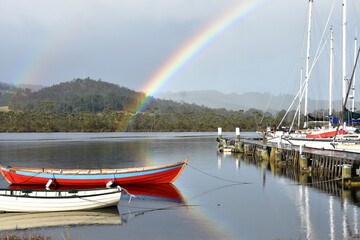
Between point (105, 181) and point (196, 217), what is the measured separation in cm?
1052

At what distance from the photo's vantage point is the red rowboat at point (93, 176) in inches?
1214

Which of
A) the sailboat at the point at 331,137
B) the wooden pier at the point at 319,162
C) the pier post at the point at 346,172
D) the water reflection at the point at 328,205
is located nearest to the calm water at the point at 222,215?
the water reflection at the point at 328,205

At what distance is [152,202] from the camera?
88.6 ft

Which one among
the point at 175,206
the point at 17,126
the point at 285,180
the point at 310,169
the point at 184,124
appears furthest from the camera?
the point at 184,124

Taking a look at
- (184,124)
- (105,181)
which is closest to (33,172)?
(105,181)

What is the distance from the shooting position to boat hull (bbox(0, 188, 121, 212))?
73.6 feet

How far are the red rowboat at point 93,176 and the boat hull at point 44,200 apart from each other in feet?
21.9

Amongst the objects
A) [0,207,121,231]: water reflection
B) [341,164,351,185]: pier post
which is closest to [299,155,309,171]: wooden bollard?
[341,164,351,185]: pier post

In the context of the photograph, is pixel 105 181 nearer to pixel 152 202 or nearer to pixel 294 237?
pixel 152 202

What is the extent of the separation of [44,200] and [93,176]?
8.29 metres

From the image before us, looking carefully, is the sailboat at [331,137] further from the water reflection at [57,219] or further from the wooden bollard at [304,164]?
the water reflection at [57,219]

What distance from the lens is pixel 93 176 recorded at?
100 feet

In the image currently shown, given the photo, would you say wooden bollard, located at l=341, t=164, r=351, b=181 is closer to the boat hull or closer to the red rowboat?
the red rowboat

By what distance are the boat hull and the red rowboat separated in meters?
6.67
